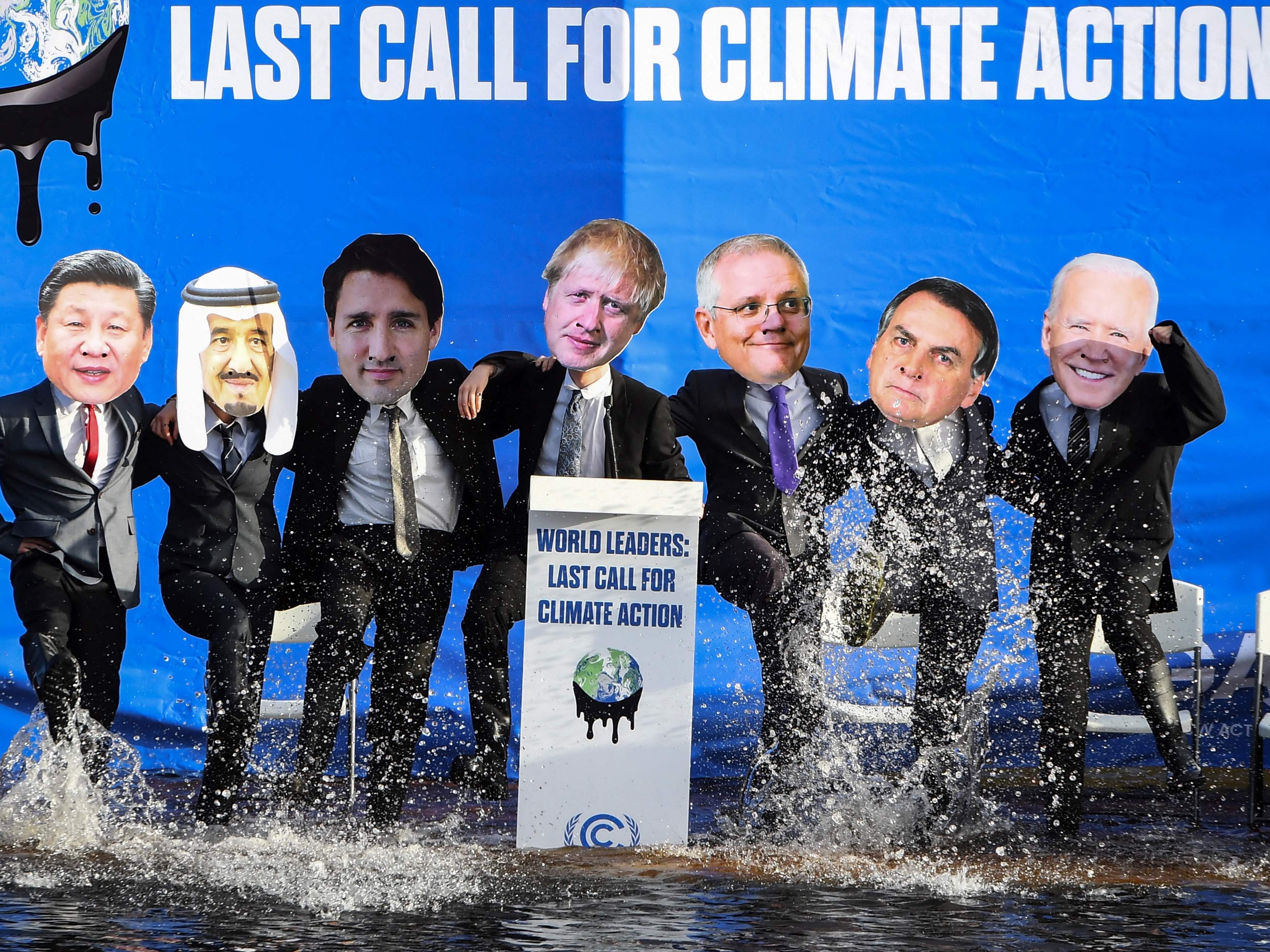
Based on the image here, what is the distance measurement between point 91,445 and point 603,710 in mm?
2341

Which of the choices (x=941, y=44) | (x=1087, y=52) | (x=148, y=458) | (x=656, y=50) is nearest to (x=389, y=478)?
(x=148, y=458)

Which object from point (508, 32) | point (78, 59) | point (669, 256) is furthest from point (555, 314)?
point (78, 59)

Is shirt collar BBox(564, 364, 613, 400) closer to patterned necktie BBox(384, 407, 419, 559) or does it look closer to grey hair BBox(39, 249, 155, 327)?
patterned necktie BBox(384, 407, 419, 559)

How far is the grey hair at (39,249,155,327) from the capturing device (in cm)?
594

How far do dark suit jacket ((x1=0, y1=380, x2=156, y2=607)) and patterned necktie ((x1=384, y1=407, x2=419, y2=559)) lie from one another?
1.11 meters

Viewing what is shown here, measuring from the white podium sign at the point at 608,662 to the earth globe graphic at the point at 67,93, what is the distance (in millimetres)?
2550

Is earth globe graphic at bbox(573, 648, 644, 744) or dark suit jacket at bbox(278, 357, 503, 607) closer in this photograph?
earth globe graphic at bbox(573, 648, 644, 744)

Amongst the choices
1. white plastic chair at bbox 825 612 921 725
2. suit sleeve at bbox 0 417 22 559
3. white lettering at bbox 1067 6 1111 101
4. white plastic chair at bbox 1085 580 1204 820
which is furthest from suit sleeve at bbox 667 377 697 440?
suit sleeve at bbox 0 417 22 559

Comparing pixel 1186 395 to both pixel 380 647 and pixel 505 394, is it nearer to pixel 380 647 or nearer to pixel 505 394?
pixel 505 394

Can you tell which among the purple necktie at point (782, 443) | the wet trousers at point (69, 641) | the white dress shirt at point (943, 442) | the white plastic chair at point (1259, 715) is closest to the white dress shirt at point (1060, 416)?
the white dress shirt at point (943, 442)

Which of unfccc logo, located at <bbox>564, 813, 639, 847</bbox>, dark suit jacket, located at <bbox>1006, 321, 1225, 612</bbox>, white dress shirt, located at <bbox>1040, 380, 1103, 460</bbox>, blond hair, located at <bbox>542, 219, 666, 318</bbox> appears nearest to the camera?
unfccc logo, located at <bbox>564, 813, 639, 847</bbox>

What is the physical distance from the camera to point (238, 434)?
19.0 ft

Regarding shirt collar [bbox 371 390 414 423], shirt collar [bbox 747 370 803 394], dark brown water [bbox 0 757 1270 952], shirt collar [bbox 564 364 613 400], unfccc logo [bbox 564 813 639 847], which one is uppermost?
shirt collar [bbox 747 370 803 394]

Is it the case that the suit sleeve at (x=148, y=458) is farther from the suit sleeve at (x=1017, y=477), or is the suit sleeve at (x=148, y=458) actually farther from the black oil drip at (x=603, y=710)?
the suit sleeve at (x=1017, y=477)
